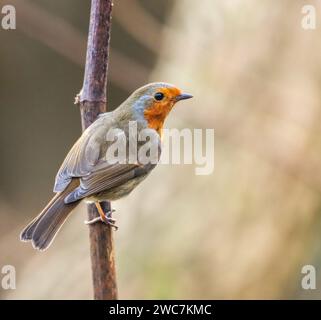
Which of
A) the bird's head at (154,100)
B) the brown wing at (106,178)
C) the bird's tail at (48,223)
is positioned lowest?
the bird's tail at (48,223)

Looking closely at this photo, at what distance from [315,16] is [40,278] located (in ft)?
8.32

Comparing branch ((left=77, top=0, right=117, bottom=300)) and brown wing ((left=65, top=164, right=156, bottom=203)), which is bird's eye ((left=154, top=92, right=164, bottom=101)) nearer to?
brown wing ((left=65, top=164, right=156, bottom=203))

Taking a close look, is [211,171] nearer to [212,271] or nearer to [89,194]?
[212,271]

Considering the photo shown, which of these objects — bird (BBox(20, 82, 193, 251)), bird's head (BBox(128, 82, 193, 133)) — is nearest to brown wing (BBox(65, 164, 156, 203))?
bird (BBox(20, 82, 193, 251))

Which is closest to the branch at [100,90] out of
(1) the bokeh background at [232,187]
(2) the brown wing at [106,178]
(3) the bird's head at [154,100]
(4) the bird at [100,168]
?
(4) the bird at [100,168]

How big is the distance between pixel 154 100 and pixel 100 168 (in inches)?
18.5

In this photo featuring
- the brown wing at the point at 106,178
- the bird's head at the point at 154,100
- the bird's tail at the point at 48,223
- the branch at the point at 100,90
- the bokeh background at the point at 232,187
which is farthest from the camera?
the bokeh background at the point at 232,187

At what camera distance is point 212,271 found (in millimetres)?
4227

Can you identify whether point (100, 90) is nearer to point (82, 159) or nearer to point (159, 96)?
point (82, 159)

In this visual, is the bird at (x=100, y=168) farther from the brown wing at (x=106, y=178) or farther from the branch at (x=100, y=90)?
the branch at (x=100, y=90)

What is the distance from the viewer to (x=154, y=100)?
10.8ft

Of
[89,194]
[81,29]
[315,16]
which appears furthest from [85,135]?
[81,29]

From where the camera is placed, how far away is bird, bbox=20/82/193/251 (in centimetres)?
282

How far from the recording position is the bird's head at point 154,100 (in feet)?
10.6
